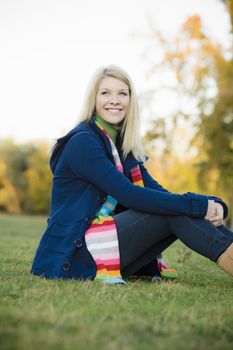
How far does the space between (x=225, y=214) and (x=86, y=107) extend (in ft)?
4.62

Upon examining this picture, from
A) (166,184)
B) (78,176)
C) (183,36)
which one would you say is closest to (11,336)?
(78,176)

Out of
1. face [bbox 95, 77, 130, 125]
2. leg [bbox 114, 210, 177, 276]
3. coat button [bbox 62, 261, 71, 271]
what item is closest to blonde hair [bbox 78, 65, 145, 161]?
face [bbox 95, 77, 130, 125]

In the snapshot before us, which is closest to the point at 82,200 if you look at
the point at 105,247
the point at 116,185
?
the point at 116,185

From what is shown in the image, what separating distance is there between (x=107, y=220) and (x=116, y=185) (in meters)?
0.26

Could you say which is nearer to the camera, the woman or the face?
the woman

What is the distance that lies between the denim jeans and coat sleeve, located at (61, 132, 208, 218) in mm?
72

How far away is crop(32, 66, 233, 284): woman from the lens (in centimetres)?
351

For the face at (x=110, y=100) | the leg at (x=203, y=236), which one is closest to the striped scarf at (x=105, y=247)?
the leg at (x=203, y=236)

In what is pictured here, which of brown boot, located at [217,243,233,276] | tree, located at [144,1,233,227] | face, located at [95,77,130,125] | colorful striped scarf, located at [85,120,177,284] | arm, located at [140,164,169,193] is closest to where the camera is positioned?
brown boot, located at [217,243,233,276]

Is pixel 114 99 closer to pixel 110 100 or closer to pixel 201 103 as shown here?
pixel 110 100

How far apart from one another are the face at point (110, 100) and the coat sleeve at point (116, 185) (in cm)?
39

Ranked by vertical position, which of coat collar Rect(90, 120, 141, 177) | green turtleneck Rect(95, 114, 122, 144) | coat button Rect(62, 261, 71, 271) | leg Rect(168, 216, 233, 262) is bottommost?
coat button Rect(62, 261, 71, 271)

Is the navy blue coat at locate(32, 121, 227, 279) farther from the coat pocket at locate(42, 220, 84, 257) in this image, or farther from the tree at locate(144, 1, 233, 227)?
the tree at locate(144, 1, 233, 227)

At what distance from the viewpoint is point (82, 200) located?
12.2 ft
